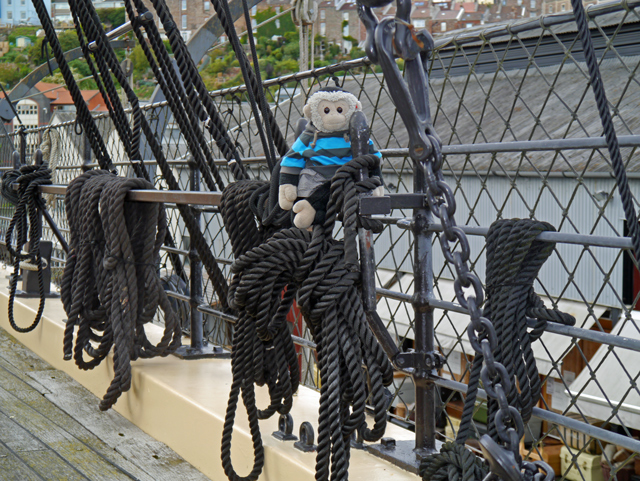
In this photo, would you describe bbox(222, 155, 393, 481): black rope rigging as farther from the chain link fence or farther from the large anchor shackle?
the chain link fence

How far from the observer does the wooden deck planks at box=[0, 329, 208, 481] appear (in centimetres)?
194

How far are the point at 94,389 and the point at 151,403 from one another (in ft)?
1.60

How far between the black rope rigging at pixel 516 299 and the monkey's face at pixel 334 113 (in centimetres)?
39

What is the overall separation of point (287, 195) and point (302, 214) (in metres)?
0.07

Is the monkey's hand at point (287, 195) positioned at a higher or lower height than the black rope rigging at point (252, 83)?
lower

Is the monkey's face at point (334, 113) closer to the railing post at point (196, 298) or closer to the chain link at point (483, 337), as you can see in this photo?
the chain link at point (483, 337)

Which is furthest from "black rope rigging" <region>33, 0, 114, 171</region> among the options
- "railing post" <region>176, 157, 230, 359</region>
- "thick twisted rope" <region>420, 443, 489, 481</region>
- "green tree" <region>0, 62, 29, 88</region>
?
"green tree" <region>0, 62, 29, 88</region>

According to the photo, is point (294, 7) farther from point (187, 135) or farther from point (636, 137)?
point (636, 137)

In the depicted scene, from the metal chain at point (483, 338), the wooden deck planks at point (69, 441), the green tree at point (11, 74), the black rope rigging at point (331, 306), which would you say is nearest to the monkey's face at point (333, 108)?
the black rope rigging at point (331, 306)

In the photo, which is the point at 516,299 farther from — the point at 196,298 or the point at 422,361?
the point at 196,298

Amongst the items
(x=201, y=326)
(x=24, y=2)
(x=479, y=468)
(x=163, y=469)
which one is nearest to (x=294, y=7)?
(x=201, y=326)

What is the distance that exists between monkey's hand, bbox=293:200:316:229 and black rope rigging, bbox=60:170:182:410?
2.99 feet

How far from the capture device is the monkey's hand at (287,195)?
150 centimetres

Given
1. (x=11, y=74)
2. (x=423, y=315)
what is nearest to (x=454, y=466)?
(x=423, y=315)
